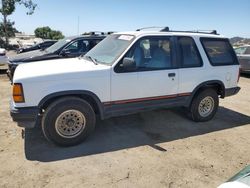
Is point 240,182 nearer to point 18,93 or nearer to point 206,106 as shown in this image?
point 18,93

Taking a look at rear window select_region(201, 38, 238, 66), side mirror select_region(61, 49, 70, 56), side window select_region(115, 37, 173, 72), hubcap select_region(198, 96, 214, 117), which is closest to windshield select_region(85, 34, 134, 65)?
side window select_region(115, 37, 173, 72)

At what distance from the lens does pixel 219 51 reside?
5965 mm

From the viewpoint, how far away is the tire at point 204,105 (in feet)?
19.2

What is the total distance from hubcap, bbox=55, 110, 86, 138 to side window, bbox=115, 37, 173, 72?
3.49 ft

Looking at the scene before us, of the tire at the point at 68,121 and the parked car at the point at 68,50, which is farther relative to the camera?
the parked car at the point at 68,50

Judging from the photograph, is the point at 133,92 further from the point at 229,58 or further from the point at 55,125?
the point at 229,58

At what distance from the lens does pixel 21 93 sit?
410 centimetres

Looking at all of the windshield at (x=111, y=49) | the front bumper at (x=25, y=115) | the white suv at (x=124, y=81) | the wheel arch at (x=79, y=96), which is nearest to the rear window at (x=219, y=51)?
the white suv at (x=124, y=81)

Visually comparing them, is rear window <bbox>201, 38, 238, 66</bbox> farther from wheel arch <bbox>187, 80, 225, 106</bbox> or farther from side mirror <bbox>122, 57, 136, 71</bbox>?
side mirror <bbox>122, 57, 136, 71</bbox>

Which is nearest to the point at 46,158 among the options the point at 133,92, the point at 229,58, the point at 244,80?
the point at 133,92

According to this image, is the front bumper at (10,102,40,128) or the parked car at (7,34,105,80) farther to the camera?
the parked car at (7,34,105,80)

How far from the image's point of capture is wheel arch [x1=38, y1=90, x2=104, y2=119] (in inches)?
167

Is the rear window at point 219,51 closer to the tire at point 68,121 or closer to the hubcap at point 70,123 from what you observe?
the tire at point 68,121

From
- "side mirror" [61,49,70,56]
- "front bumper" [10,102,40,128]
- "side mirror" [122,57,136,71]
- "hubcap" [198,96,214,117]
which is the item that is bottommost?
"hubcap" [198,96,214,117]
